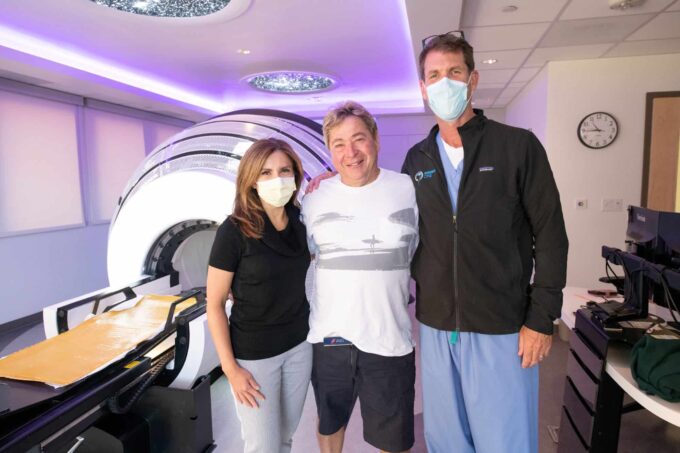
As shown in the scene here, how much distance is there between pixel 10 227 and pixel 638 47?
5.63 m

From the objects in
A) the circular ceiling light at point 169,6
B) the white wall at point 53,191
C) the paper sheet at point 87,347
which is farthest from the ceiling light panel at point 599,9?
the white wall at point 53,191

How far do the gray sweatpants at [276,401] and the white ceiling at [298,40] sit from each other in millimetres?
2155

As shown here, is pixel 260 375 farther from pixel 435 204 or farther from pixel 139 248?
pixel 139 248

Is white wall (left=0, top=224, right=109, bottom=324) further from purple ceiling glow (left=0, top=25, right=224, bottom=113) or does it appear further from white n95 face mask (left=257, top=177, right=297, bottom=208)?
white n95 face mask (left=257, top=177, right=297, bottom=208)

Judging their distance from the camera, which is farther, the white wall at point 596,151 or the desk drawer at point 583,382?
the white wall at point 596,151

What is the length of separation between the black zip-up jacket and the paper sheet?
109cm

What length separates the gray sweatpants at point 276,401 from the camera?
1221mm

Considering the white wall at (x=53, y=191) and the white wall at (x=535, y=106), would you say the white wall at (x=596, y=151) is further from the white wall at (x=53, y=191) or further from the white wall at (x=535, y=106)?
the white wall at (x=53, y=191)

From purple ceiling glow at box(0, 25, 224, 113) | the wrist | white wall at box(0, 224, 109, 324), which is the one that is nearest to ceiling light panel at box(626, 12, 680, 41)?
the wrist

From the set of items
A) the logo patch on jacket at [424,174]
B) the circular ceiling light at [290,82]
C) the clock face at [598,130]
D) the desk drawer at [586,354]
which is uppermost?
the circular ceiling light at [290,82]

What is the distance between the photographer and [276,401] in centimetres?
125

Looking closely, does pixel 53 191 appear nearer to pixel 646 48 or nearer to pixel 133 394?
pixel 133 394

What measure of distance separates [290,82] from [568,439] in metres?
4.82

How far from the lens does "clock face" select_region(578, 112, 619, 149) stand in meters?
3.37
